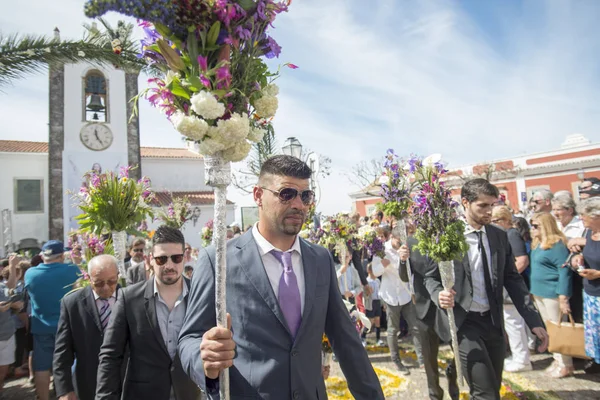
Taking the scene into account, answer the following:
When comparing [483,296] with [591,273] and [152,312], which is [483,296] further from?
[152,312]

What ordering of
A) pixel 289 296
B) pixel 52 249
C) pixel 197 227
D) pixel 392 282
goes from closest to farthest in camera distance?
1. pixel 289 296
2. pixel 52 249
3. pixel 392 282
4. pixel 197 227

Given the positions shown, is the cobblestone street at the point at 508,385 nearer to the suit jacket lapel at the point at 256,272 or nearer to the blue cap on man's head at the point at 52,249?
the blue cap on man's head at the point at 52,249

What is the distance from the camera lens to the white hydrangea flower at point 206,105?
1725 millimetres

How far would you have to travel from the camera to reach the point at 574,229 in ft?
19.7

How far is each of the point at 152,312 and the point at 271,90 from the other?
2240mm

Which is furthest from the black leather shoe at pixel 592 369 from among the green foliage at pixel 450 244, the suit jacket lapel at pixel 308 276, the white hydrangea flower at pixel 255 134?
the white hydrangea flower at pixel 255 134

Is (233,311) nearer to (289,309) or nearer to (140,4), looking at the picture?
(289,309)

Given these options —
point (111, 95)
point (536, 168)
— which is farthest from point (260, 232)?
point (536, 168)

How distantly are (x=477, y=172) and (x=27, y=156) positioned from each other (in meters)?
36.5

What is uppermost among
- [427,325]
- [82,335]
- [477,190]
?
[477,190]

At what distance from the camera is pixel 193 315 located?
85.2 inches

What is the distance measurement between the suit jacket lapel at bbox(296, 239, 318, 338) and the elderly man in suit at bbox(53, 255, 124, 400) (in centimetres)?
250

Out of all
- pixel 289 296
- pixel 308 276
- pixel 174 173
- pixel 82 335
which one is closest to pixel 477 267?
pixel 308 276

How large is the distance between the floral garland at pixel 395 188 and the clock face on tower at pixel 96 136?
970 inches
